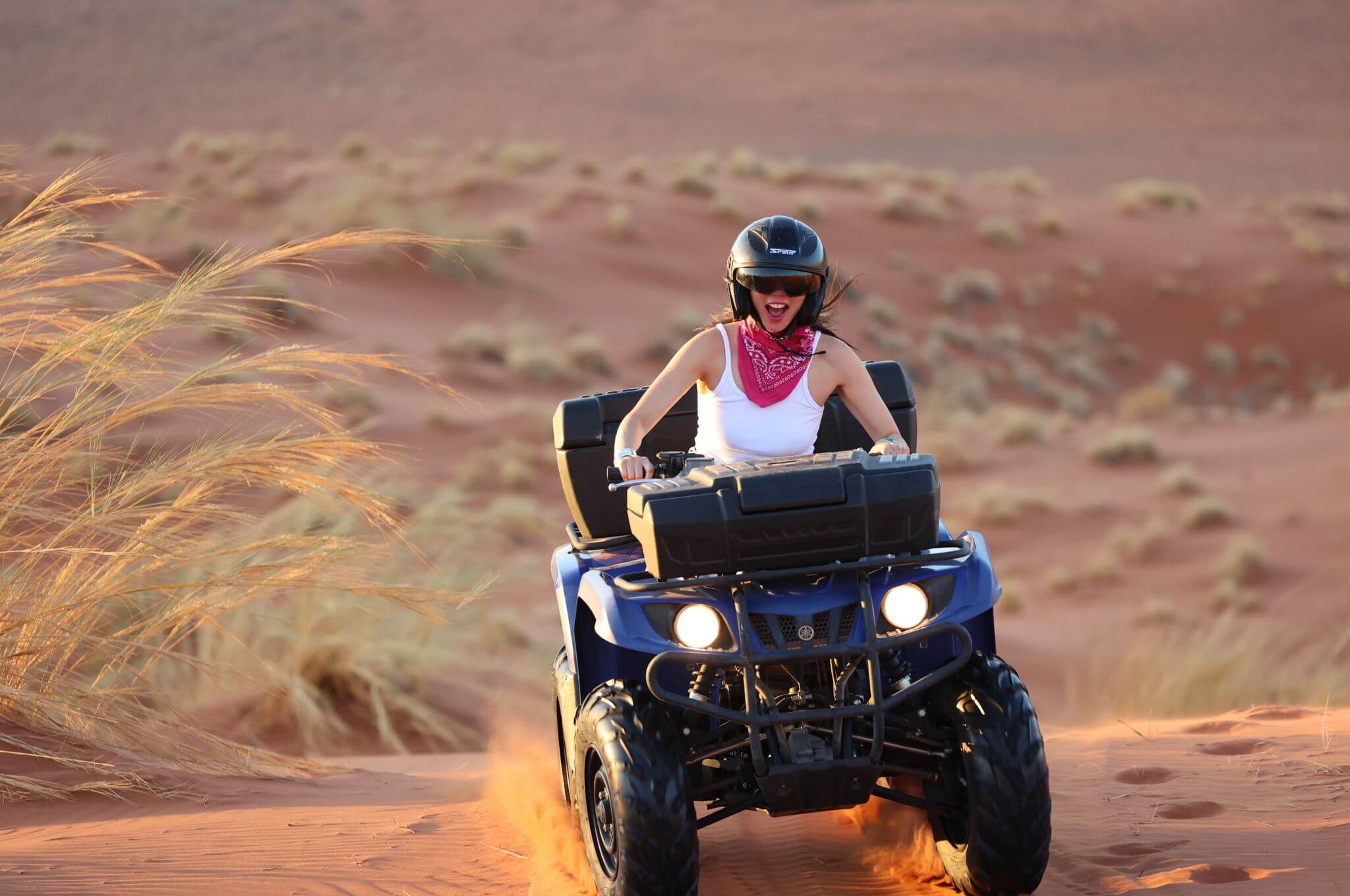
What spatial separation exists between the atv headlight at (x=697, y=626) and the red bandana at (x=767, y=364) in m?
0.93

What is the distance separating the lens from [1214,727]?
268 inches

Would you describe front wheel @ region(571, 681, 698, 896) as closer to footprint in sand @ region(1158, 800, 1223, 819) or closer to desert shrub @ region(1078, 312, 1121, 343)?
footprint in sand @ region(1158, 800, 1223, 819)

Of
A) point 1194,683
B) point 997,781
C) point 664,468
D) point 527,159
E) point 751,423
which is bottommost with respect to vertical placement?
point 1194,683

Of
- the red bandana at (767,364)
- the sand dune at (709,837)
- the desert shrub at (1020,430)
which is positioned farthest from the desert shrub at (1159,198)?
the red bandana at (767,364)

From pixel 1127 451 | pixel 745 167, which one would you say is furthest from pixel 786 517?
pixel 745 167

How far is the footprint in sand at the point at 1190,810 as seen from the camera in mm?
5312

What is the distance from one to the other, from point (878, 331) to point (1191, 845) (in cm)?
2100

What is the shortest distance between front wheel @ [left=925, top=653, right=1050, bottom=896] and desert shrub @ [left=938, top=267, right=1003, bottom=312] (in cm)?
2423

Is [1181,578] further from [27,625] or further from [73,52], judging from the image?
[73,52]

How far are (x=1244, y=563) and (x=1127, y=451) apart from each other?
4569 mm

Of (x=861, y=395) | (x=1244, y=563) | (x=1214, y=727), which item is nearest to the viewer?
(x=861, y=395)

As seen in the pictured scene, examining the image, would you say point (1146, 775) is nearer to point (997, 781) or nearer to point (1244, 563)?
point (997, 781)

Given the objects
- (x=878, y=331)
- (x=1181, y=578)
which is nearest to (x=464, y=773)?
(x=1181, y=578)

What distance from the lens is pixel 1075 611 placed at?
43.8 feet
